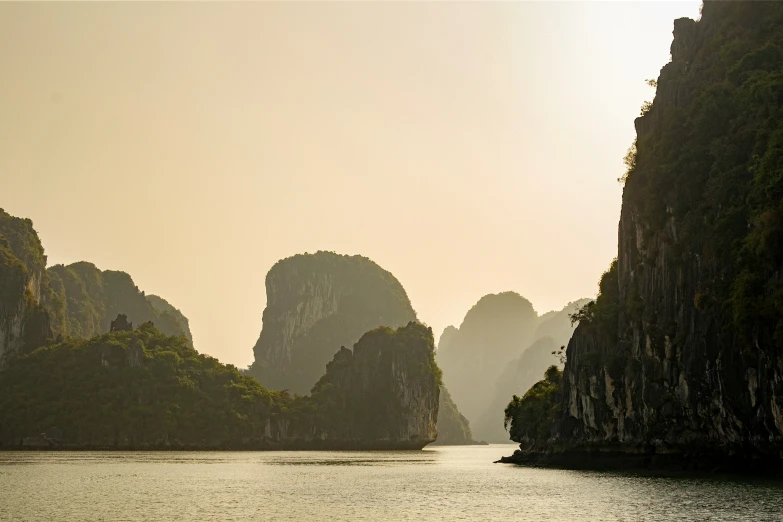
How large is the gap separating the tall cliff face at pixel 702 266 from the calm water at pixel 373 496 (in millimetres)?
4576

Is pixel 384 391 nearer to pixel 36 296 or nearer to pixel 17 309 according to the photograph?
pixel 36 296

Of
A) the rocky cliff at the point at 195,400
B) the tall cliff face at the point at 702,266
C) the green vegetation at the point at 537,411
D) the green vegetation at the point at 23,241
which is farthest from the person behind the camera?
the green vegetation at the point at 23,241

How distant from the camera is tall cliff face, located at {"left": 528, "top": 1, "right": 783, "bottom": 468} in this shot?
44094 mm

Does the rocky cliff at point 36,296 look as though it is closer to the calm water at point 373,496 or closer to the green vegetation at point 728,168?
the calm water at point 373,496

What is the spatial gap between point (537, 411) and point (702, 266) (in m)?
37.4

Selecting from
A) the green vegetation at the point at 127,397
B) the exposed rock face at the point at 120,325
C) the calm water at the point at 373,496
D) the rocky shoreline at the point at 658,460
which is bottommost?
the calm water at the point at 373,496

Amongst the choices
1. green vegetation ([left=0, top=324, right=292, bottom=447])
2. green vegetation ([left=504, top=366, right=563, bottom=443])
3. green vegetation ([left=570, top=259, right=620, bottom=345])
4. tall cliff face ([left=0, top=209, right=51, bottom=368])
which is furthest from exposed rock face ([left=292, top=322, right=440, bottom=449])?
green vegetation ([left=570, top=259, right=620, bottom=345])

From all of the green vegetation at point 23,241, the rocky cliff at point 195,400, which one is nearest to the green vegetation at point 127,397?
the rocky cliff at point 195,400

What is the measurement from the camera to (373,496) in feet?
144

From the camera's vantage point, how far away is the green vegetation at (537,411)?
80.5m

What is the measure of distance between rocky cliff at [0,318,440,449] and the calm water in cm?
5415

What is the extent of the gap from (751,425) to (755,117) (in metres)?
18.1

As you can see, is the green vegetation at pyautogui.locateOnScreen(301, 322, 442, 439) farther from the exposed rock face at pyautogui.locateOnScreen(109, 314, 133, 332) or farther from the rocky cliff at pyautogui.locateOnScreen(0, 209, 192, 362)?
the rocky cliff at pyautogui.locateOnScreen(0, 209, 192, 362)

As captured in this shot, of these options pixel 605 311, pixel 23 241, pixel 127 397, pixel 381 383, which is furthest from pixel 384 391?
pixel 605 311
